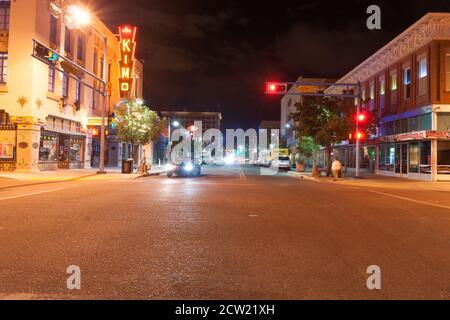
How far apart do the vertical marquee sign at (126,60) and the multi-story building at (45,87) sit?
279 centimetres

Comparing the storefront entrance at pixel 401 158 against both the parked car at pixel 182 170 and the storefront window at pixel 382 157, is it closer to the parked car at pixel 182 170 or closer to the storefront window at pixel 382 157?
the storefront window at pixel 382 157

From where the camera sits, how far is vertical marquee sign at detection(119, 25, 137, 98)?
39281 mm

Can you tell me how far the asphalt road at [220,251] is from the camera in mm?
4844

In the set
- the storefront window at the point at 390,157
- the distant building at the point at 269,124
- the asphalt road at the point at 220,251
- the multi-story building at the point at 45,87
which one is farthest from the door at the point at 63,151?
the distant building at the point at 269,124

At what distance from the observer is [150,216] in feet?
33.8

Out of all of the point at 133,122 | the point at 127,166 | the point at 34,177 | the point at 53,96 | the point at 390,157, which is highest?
the point at 53,96

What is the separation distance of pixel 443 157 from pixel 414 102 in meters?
4.87

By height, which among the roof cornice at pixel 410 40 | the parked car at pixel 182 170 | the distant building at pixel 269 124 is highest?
the distant building at pixel 269 124

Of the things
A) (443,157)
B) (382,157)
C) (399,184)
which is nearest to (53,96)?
(399,184)

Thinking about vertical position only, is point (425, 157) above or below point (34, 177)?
above

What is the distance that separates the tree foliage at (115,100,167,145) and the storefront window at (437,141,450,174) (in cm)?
2269

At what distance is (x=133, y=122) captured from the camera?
3362cm

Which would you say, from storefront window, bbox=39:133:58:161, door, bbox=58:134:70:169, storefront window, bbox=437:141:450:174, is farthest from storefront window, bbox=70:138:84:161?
storefront window, bbox=437:141:450:174

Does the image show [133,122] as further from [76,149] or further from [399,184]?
[399,184]
